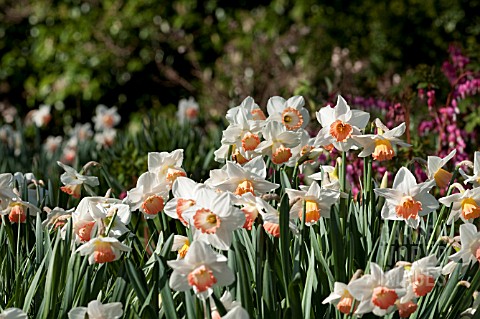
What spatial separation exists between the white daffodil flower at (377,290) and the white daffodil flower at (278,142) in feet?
1.99

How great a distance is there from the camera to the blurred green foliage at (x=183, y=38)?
6.72m

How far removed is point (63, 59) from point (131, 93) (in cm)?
68

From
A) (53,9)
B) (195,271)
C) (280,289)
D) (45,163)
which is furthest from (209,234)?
(53,9)

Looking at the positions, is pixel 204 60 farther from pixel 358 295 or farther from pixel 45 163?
pixel 358 295

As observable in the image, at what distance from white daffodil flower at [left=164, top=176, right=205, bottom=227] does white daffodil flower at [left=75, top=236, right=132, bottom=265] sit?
14 centimetres

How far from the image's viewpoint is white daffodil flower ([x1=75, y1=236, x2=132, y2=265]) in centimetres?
168

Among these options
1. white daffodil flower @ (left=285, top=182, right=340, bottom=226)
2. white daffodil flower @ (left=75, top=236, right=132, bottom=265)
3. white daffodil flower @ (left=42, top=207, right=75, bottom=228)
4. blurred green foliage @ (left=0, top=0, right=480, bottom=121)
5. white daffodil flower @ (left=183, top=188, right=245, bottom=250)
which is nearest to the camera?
white daffodil flower @ (left=183, top=188, right=245, bottom=250)

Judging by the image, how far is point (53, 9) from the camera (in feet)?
23.5

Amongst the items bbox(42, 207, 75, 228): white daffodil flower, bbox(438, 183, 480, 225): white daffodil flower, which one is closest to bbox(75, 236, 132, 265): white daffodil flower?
bbox(42, 207, 75, 228): white daffodil flower

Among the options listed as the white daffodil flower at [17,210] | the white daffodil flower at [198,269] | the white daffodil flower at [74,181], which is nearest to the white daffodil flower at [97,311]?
the white daffodil flower at [198,269]

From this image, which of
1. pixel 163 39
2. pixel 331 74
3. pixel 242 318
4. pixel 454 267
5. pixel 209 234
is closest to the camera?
pixel 242 318

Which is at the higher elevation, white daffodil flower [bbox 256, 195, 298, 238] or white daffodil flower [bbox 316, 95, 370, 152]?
white daffodil flower [bbox 316, 95, 370, 152]

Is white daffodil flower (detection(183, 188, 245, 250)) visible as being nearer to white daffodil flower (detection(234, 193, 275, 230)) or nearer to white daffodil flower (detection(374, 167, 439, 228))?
white daffodil flower (detection(234, 193, 275, 230))

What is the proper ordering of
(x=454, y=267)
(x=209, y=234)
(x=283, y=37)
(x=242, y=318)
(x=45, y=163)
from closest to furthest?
(x=242, y=318) → (x=209, y=234) → (x=454, y=267) → (x=45, y=163) → (x=283, y=37)
